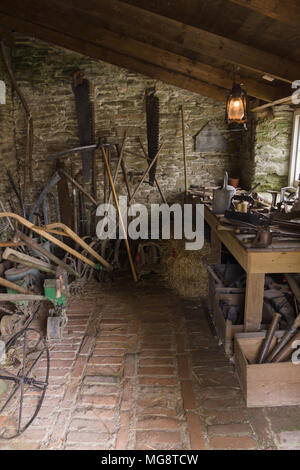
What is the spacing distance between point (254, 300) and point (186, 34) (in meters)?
2.76

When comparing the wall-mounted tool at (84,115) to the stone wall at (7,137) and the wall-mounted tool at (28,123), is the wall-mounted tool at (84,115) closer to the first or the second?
the wall-mounted tool at (28,123)

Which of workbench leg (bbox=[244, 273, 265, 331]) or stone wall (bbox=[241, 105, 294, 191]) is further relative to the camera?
stone wall (bbox=[241, 105, 294, 191])

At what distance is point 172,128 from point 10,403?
4836 mm

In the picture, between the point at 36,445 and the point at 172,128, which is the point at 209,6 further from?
the point at 36,445

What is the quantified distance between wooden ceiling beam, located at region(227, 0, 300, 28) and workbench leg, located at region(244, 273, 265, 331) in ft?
6.09

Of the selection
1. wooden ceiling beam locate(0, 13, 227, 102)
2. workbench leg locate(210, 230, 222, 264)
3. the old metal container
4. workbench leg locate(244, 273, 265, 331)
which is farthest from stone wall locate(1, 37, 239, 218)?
workbench leg locate(244, 273, 265, 331)

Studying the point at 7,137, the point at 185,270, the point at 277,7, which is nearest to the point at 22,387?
the point at 185,270

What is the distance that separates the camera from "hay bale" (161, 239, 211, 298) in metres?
4.21

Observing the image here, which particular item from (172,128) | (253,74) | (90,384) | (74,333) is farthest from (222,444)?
(172,128)

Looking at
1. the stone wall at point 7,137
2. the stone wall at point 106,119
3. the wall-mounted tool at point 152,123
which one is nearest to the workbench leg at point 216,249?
the stone wall at point 106,119

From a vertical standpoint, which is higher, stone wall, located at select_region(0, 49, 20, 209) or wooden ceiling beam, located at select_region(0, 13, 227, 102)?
wooden ceiling beam, located at select_region(0, 13, 227, 102)

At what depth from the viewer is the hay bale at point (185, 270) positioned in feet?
13.8

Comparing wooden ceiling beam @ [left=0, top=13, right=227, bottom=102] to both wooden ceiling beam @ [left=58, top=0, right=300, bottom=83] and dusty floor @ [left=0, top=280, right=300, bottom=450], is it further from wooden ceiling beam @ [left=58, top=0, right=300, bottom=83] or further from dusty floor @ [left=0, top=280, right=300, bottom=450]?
dusty floor @ [left=0, top=280, right=300, bottom=450]

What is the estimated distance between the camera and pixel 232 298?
3055mm
